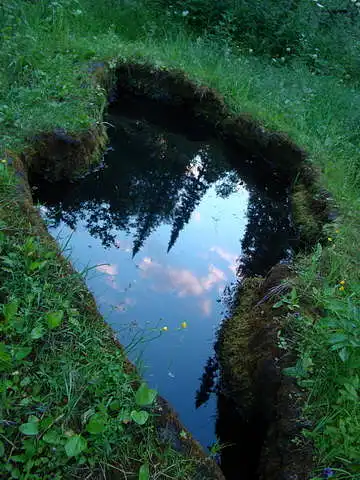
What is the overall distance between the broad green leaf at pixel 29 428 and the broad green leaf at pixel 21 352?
1.02 feet

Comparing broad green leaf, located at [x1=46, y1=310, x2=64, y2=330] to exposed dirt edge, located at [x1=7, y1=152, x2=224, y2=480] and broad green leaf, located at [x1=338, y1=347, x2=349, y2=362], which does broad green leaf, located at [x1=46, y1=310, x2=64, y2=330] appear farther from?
broad green leaf, located at [x1=338, y1=347, x2=349, y2=362]

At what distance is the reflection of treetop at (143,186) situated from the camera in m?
4.59

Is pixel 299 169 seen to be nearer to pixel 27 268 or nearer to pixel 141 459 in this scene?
pixel 27 268

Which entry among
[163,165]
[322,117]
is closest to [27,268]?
[163,165]

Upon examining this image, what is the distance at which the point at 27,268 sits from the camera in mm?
2578

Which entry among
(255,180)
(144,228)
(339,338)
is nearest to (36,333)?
(339,338)

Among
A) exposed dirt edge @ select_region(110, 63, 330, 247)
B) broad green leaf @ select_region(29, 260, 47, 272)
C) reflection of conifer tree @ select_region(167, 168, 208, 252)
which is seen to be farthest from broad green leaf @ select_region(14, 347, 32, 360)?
exposed dirt edge @ select_region(110, 63, 330, 247)

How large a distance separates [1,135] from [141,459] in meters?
3.27

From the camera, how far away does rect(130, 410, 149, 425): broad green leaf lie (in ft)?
6.66

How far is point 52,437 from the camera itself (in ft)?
6.17

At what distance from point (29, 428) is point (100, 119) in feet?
13.9

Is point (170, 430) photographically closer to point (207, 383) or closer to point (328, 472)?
point (328, 472)

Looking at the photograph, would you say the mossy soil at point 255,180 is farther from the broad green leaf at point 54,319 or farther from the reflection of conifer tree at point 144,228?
the reflection of conifer tree at point 144,228

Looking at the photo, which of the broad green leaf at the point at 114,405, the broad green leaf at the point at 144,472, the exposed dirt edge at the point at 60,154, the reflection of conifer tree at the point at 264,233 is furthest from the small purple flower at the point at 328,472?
the exposed dirt edge at the point at 60,154
